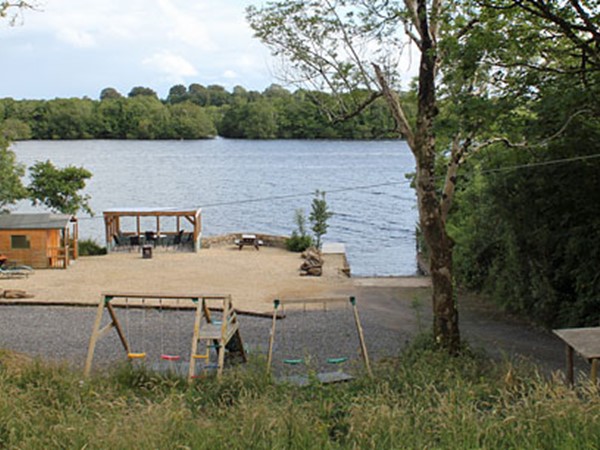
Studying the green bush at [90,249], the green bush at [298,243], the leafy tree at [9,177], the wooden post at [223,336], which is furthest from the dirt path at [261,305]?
the leafy tree at [9,177]

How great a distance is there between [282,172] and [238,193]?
19266 mm

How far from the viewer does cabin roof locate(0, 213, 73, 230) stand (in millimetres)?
23078

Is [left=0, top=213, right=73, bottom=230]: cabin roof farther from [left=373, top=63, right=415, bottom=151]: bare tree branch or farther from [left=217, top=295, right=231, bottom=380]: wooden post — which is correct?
[left=217, top=295, right=231, bottom=380]: wooden post

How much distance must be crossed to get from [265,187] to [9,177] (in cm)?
4268

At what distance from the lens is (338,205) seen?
59.1 metres

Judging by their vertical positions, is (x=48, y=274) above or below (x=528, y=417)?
below

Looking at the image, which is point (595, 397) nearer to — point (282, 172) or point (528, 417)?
point (528, 417)

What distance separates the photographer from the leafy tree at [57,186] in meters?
29.1

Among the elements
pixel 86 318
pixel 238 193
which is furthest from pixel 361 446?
pixel 238 193

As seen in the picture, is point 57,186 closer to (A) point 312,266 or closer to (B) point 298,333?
(A) point 312,266

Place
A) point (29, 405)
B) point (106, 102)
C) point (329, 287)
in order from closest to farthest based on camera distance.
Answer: point (29, 405) → point (329, 287) → point (106, 102)

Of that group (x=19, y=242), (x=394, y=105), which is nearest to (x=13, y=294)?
(x=19, y=242)

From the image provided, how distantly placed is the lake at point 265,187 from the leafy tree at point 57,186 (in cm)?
723

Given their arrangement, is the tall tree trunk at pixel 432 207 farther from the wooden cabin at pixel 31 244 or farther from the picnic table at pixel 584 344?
Answer: the wooden cabin at pixel 31 244
